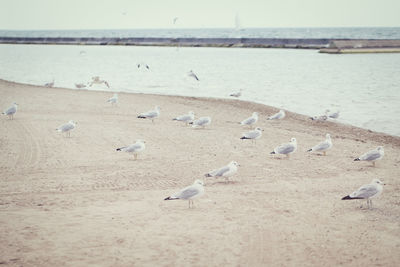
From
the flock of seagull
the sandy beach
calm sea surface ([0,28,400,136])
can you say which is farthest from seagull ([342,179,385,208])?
calm sea surface ([0,28,400,136])

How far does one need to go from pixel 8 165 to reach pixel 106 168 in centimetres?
228

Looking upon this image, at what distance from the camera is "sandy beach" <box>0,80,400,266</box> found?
22.6ft

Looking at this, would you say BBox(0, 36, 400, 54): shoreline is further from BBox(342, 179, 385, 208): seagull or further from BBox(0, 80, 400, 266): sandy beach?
BBox(342, 179, 385, 208): seagull

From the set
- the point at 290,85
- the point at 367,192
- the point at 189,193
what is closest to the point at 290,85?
the point at 290,85

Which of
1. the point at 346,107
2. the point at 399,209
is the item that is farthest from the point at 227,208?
Result: the point at 346,107

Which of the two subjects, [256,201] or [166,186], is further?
[166,186]

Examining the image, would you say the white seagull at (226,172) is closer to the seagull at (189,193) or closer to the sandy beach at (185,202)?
the sandy beach at (185,202)

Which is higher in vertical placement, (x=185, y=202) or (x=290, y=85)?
(x=290, y=85)

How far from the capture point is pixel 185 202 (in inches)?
367

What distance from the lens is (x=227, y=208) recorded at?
880 centimetres

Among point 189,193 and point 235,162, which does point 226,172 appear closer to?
point 235,162

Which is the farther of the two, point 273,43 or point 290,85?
point 273,43

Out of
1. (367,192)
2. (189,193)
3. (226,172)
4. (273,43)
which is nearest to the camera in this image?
(189,193)

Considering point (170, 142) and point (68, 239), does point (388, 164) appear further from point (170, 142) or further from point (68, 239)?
point (68, 239)
